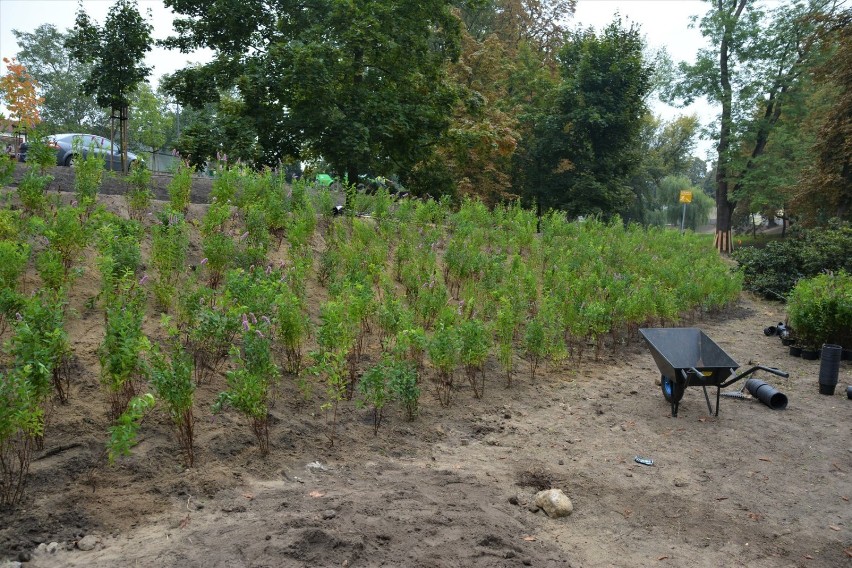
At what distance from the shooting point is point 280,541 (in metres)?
3.34

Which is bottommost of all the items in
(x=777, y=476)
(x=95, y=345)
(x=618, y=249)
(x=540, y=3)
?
(x=777, y=476)

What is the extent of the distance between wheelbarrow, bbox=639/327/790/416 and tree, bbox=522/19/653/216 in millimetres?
15115

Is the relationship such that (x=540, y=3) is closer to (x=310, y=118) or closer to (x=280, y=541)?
(x=310, y=118)

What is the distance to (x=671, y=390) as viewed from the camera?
6.34 m

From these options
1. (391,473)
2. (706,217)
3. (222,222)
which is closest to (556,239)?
(222,222)

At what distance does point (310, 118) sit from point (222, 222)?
644cm

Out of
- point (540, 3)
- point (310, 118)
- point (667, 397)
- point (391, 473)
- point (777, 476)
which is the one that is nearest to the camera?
point (391, 473)

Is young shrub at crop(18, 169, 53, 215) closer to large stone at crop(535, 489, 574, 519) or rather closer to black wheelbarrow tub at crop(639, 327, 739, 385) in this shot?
large stone at crop(535, 489, 574, 519)

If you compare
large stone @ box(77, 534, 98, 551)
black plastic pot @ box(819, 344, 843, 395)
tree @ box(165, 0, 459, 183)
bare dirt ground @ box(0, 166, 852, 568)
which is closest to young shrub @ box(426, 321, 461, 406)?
bare dirt ground @ box(0, 166, 852, 568)

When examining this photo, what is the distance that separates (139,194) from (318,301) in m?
2.49

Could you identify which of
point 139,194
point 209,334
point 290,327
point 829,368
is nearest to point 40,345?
point 209,334

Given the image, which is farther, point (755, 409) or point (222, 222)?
point (222, 222)

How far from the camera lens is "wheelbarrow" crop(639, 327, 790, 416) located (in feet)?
19.9

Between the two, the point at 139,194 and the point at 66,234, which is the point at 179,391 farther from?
the point at 139,194
